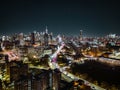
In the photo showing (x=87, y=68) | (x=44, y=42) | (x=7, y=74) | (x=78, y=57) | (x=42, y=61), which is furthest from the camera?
(x=44, y=42)

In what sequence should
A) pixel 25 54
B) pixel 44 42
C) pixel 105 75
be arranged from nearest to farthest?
pixel 105 75
pixel 25 54
pixel 44 42

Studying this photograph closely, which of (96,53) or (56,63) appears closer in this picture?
(56,63)

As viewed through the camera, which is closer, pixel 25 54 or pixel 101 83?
pixel 101 83

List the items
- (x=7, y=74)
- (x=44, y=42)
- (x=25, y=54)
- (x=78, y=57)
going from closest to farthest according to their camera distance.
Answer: (x=7, y=74) → (x=78, y=57) → (x=25, y=54) → (x=44, y=42)

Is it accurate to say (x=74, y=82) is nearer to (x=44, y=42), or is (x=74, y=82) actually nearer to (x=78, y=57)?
(x=78, y=57)

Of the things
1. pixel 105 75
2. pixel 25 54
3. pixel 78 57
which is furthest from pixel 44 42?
pixel 105 75

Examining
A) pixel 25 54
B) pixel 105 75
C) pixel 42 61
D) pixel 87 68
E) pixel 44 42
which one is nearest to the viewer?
pixel 105 75

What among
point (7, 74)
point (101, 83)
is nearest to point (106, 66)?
point (101, 83)

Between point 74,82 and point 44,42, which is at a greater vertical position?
point 44,42

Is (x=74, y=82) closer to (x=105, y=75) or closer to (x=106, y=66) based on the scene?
(x=105, y=75)
